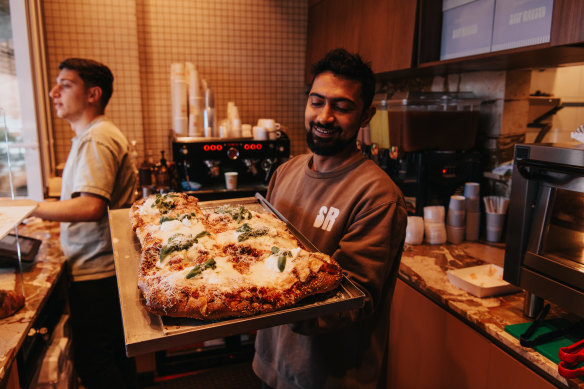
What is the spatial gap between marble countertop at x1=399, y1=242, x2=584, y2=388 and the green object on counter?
2 centimetres

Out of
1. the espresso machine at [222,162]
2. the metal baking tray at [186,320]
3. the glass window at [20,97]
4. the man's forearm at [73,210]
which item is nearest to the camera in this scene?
the metal baking tray at [186,320]

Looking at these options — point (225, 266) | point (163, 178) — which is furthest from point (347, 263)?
point (163, 178)

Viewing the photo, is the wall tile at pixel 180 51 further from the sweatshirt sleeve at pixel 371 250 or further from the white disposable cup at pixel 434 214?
the sweatshirt sleeve at pixel 371 250

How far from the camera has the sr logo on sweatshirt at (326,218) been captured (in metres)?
1.28

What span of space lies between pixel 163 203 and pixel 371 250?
0.76 meters

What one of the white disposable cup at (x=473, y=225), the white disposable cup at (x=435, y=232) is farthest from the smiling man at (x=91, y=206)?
the white disposable cup at (x=473, y=225)

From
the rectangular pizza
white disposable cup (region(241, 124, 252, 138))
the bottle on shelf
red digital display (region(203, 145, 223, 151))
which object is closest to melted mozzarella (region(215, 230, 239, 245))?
the rectangular pizza

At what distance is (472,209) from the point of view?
2170 mm

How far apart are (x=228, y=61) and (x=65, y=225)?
1998 mm

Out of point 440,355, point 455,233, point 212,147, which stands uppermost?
point 212,147

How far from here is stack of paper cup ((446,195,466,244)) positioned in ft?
7.03

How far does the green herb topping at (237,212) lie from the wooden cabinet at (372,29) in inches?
53.3

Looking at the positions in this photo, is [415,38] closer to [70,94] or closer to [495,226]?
[495,226]

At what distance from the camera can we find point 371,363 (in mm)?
1311
